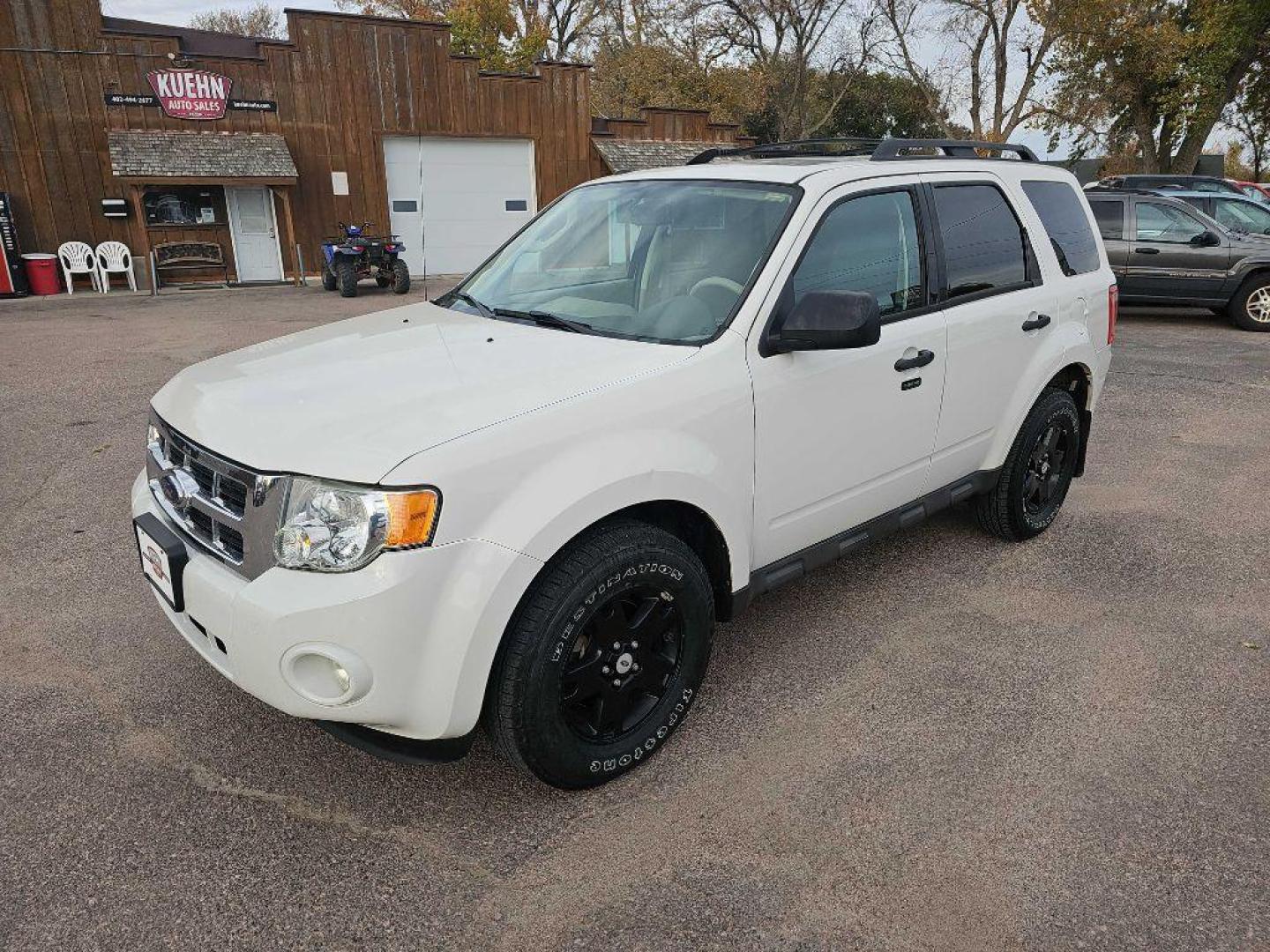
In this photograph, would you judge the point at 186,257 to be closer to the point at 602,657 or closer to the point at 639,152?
the point at 639,152

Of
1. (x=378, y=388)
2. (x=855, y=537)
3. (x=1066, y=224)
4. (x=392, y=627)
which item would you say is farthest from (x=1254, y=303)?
(x=392, y=627)

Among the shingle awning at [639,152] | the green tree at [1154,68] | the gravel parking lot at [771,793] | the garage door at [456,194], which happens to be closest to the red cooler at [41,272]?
the garage door at [456,194]

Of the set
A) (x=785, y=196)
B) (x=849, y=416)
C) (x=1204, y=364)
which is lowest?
(x=1204, y=364)

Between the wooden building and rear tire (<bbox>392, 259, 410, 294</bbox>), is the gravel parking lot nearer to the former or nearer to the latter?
the wooden building

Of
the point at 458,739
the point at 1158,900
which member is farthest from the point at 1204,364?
the point at 458,739

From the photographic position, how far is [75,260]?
16.2 metres

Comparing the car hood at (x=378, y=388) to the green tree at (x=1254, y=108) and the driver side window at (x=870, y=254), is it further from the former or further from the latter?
the green tree at (x=1254, y=108)

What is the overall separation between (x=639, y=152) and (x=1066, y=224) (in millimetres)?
18182

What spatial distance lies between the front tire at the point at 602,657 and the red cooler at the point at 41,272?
1773cm

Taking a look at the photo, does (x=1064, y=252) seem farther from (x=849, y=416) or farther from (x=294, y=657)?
(x=294, y=657)

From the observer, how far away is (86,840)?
2377 mm

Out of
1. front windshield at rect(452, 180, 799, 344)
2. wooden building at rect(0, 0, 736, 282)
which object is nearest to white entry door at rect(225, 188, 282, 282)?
wooden building at rect(0, 0, 736, 282)

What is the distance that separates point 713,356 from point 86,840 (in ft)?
7.34

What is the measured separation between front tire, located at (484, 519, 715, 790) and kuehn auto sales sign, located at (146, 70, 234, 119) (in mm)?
18173
